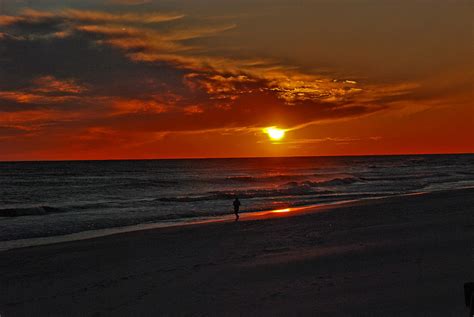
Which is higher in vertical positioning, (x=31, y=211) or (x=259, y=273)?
(x=259, y=273)

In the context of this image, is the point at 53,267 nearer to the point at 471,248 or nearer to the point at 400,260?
the point at 400,260

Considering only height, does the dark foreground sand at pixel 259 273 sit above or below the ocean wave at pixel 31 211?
above

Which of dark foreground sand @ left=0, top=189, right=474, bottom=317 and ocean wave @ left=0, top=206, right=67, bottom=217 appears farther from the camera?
ocean wave @ left=0, top=206, right=67, bottom=217

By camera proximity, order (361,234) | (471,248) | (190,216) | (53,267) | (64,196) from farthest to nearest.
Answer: (64,196) < (190,216) < (361,234) < (53,267) < (471,248)

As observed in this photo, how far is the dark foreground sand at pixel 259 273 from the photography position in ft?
25.2

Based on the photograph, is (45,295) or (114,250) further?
(114,250)

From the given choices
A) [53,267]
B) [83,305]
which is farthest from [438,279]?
[53,267]

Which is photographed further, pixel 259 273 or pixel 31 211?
pixel 31 211

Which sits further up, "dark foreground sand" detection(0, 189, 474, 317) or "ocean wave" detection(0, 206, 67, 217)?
"dark foreground sand" detection(0, 189, 474, 317)

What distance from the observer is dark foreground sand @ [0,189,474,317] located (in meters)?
7.68

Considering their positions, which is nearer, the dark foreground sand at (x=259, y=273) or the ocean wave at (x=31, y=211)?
the dark foreground sand at (x=259, y=273)

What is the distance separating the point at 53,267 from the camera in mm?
12555

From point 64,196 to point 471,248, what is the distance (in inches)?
1883

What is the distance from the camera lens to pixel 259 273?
9875 millimetres
